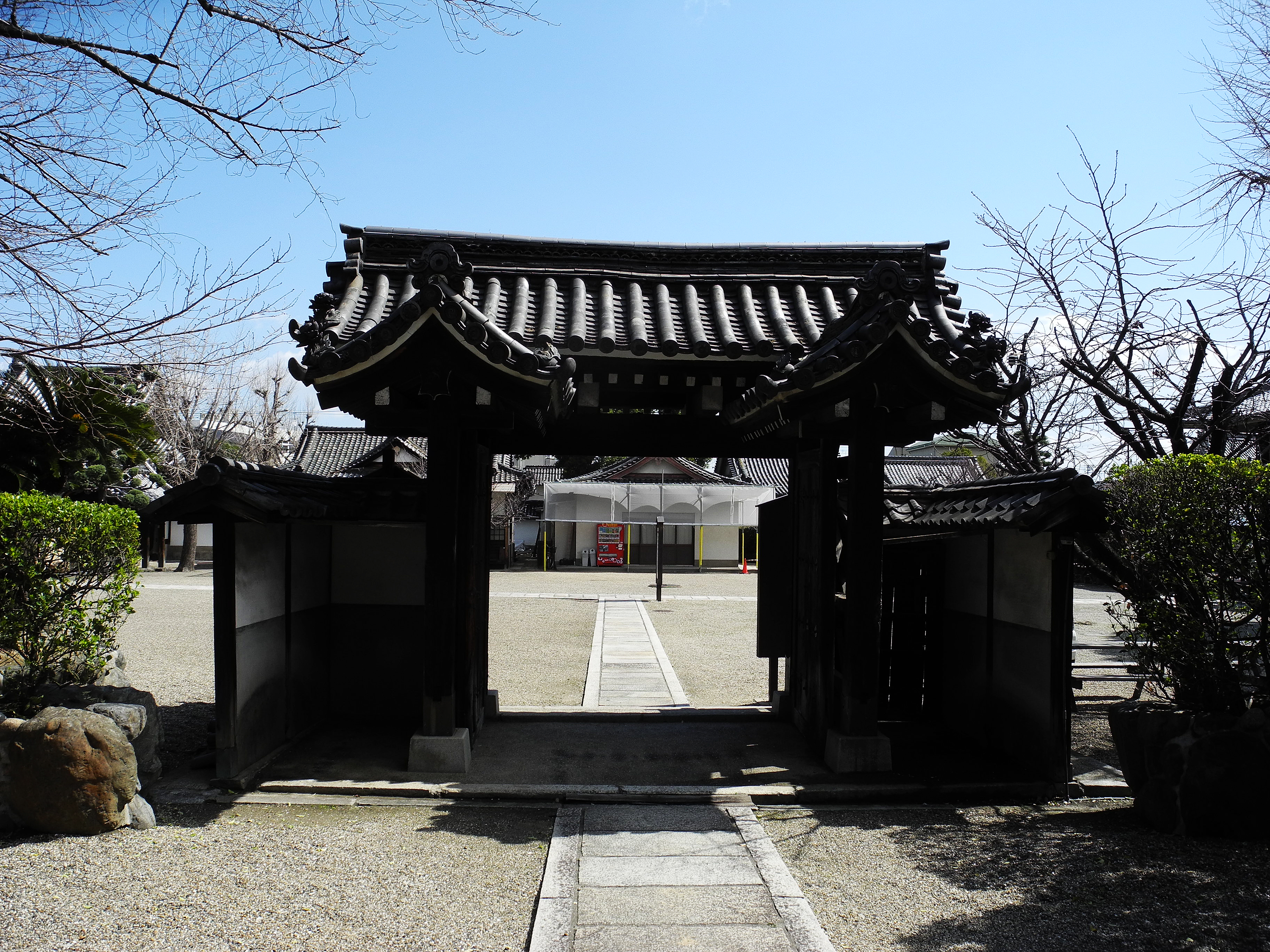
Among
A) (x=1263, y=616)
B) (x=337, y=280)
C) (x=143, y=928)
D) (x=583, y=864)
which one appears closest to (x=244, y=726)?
(x=143, y=928)

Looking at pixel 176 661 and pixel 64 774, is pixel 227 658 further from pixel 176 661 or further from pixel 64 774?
pixel 176 661

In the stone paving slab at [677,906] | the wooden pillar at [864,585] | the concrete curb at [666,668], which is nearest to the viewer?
the stone paving slab at [677,906]

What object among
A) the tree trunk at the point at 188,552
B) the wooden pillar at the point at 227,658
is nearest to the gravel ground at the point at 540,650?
the wooden pillar at the point at 227,658

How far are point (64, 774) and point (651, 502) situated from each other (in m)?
30.9

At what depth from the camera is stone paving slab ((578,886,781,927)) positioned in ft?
13.1

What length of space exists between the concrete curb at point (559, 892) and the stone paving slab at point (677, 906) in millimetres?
78

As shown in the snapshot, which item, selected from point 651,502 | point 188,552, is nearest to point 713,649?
point 651,502

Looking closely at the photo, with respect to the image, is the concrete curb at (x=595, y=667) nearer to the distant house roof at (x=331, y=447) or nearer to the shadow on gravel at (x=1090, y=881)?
the shadow on gravel at (x=1090, y=881)

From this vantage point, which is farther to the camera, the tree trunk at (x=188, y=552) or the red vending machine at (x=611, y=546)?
the red vending machine at (x=611, y=546)

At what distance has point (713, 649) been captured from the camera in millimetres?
14266

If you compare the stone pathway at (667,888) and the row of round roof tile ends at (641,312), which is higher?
the row of round roof tile ends at (641,312)

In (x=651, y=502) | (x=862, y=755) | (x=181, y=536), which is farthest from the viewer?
(x=181, y=536)

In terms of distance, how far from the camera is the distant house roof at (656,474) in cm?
3666

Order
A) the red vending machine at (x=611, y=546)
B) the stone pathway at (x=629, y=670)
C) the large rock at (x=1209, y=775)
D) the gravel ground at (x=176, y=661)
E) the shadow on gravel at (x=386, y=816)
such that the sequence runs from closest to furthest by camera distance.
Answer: the large rock at (x=1209, y=775), the shadow on gravel at (x=386, y=816), the gravel ground at (x=176, y=661), the stone pathway at (x=629, y=670), the red vending machine at (x=611, y=546)
